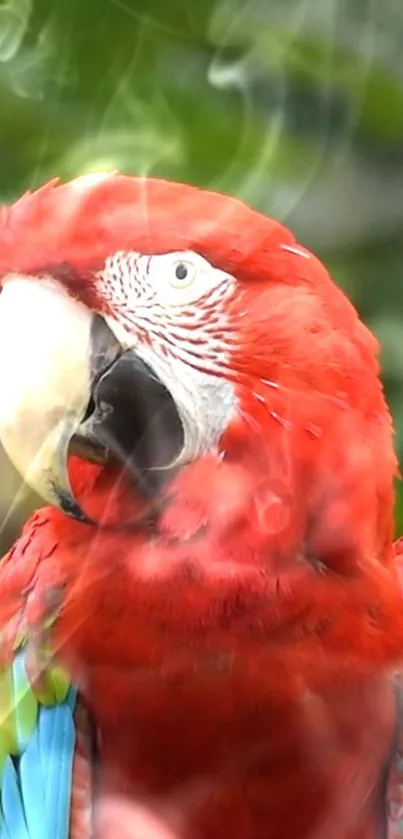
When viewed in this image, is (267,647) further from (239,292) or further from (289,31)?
(289,31)

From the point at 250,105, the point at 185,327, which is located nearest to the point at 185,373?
the point at 185,327

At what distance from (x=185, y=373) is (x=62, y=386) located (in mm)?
83

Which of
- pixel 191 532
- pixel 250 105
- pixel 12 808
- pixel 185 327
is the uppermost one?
pixel 250 105

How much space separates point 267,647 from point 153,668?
0.26 ft

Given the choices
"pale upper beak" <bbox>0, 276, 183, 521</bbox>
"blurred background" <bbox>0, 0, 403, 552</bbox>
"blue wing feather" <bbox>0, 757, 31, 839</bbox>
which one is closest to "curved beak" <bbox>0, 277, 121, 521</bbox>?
"pale upper beak" <bbox>0, 276, 183, 521</bbox>

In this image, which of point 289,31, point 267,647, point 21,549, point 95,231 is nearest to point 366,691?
point 267,647

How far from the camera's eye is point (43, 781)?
2.31 feet

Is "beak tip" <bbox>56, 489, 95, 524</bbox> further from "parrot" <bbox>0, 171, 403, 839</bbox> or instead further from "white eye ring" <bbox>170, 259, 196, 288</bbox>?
"white eye ring" <bbox>170, 259, 196, 288</bbox>

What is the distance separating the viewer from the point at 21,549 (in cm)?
73

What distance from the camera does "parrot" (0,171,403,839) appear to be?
646 millimetres

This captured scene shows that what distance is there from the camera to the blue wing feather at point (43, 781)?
Answer: 700 mm

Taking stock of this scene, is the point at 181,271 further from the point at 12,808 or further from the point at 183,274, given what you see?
the point at 12,808

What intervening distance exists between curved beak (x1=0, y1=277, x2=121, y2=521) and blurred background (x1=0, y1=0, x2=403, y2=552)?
0.11 m

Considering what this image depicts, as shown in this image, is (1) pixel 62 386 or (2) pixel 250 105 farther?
(2) pixel 250 105
